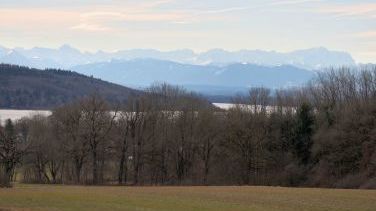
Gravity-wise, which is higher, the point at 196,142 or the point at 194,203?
the point at 196,142

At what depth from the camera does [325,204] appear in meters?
34.6

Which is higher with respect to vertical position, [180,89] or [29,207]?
[180,89]

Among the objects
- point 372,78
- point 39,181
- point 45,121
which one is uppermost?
point 372,78

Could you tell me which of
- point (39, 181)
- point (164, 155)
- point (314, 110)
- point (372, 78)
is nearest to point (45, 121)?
point (39, 181)

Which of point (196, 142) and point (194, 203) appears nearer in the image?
point (194, 203)

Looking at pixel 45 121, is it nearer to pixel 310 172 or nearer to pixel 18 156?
pixel 18 156

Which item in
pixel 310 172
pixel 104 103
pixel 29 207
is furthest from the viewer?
pixel 104 103

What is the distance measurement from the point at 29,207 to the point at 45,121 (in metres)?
65.8

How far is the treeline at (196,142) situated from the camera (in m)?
75.6

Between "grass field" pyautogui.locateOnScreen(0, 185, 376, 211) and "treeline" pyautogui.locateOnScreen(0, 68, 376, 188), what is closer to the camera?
"grass field" pyautogui.locateOnScreen(0, 185, 376, 211)

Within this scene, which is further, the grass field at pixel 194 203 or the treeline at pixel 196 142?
the treeline at pixel 196 142

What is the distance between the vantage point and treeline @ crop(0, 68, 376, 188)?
75.6 m

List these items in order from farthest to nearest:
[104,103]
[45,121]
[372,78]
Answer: [372,78] < [45,121] < [104,103]

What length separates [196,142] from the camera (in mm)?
83750
